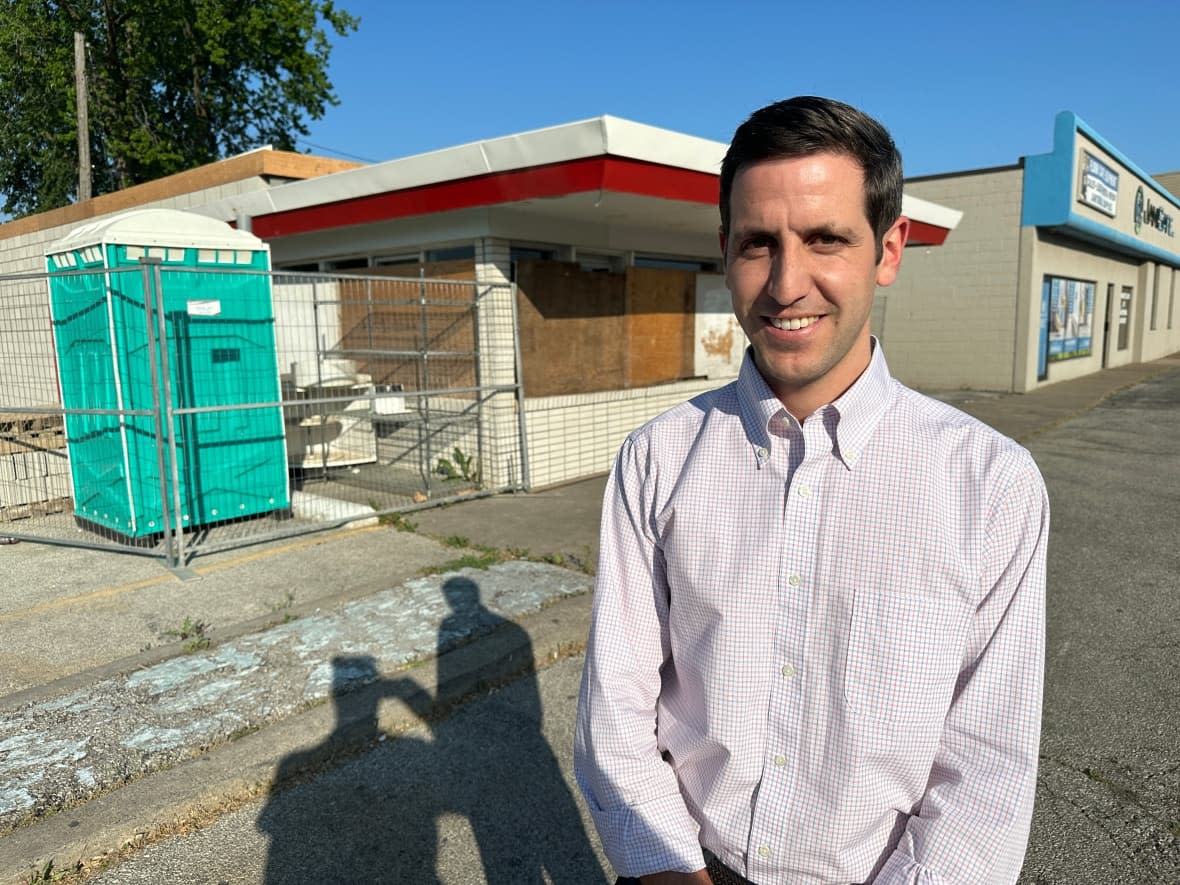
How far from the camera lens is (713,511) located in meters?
1.44

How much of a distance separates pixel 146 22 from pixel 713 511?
3173 cm

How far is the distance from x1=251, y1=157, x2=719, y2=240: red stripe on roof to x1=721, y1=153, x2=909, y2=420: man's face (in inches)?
198

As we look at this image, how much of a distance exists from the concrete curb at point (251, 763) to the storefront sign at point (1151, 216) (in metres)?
26.2

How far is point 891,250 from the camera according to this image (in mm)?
1445

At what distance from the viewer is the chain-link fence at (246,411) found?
19.3 feet

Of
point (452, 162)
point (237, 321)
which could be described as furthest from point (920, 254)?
point (237, 321)

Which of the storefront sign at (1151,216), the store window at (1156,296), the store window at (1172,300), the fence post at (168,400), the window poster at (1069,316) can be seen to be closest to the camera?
the fence post at (168,400)

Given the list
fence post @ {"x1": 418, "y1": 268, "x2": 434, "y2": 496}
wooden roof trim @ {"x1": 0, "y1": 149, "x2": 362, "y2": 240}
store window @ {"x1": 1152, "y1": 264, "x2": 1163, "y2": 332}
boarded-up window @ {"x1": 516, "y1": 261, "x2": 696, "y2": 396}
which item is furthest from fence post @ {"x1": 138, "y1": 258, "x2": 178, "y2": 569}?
store window @ {"x1": 1152, "y1": 264, "x2": 1163, "y2": 332}

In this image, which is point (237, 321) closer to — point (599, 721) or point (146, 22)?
point (599, 721)

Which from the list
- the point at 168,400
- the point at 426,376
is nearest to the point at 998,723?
the point at 168,400

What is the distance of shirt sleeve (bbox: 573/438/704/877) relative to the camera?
138 cm

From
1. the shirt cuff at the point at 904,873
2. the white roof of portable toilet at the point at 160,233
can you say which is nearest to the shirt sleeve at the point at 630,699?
the shirt cuff at the point at 904,873

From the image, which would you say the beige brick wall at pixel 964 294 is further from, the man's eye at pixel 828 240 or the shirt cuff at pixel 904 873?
the shirt cuff at pixel 904 873

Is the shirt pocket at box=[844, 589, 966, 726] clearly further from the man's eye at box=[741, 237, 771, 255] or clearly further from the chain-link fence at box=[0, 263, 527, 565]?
the chain-link fence at box=[0, 263, 527, 565]
